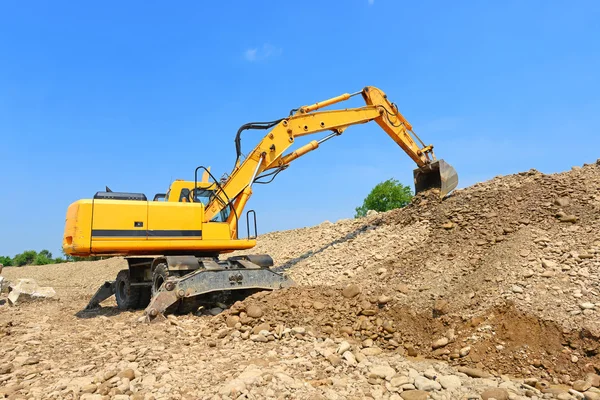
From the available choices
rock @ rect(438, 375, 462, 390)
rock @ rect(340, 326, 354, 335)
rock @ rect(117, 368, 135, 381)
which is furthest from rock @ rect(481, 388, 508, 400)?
rock @ rect(117, 368, 135, 381)

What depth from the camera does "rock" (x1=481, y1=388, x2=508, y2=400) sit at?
418cm

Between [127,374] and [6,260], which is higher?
[6,260]

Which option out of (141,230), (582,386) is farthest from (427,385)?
(141,230)

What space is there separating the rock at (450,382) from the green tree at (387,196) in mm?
24628

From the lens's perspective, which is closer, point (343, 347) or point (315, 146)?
point (343, 347)

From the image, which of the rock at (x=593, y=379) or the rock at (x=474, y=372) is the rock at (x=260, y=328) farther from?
the rock at (x=593, y=379)

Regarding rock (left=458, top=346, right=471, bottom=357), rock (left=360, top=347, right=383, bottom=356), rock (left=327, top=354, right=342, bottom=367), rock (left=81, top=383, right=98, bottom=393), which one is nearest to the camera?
rock (left=81, top=383, right=98, bottom=393)

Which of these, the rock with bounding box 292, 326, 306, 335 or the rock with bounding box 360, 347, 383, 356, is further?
the rock with bounding box 292, 326, 306, 335

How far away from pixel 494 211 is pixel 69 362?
26.5 feet

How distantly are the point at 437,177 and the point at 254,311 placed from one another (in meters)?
6.68

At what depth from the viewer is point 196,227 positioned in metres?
8.56

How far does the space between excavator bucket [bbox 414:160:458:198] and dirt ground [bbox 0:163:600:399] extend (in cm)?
118

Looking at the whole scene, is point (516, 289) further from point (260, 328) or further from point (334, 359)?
point (260, 328)

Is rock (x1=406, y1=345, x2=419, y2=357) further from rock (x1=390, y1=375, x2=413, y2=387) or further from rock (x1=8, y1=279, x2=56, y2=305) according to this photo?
rock (x1=8, y1=279, x2=56, y2=305)
